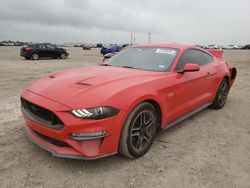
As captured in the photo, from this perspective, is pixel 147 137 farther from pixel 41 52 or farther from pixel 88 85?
pixel 41 52

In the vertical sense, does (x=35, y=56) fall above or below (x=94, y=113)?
below

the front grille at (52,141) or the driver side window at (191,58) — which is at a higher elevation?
the driver side window at (191,58)

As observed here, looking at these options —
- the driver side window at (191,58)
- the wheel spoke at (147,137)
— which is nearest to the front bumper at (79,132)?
the wheel spoke at (147,137)

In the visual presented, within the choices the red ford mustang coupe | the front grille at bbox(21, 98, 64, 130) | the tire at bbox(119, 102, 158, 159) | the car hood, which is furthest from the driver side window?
the front grille at bbox(21, 98, 64, 130)

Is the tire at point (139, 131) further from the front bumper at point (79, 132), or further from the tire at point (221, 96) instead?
the tire at point (221, 96)

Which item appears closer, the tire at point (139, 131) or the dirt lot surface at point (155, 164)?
the dirt lot surface at point (155, 164)

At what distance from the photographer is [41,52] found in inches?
865

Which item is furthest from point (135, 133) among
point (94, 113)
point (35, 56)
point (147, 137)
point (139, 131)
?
point (35, 56)

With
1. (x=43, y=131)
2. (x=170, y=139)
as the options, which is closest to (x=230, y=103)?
(x=170, y=139)

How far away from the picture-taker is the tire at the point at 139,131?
10.2 feet

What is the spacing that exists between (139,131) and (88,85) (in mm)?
895

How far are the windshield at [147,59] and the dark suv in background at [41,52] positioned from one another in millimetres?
18293

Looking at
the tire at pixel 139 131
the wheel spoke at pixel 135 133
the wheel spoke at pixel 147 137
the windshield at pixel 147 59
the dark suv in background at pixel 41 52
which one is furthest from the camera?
the dark suv in background at pixel 41 52

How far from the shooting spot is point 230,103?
6328 mm
